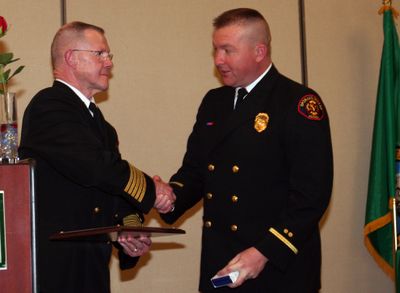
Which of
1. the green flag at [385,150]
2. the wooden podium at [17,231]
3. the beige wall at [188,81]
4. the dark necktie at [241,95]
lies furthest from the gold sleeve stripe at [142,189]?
the green flag at [385,150]

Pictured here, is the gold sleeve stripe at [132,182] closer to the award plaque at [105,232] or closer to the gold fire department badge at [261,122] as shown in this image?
the award plaque at [105,232]

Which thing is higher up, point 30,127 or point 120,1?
point 120,1

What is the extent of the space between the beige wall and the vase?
1.55 m

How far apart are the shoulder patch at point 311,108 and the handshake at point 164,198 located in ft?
2.43

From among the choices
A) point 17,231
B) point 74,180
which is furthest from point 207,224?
point 17,231

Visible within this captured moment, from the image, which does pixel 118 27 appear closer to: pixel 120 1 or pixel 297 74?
pixel 120 1

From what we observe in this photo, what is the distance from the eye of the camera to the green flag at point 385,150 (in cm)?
444

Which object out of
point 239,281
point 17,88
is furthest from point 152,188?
point 17,88

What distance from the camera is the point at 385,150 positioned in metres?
4.48

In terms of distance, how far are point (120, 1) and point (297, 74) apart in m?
1.28

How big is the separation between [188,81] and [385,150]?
131cm

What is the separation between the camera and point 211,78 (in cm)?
462

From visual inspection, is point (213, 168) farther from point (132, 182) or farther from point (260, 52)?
point (260, 52)

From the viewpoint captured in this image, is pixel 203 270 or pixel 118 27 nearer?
pixel 203 270
